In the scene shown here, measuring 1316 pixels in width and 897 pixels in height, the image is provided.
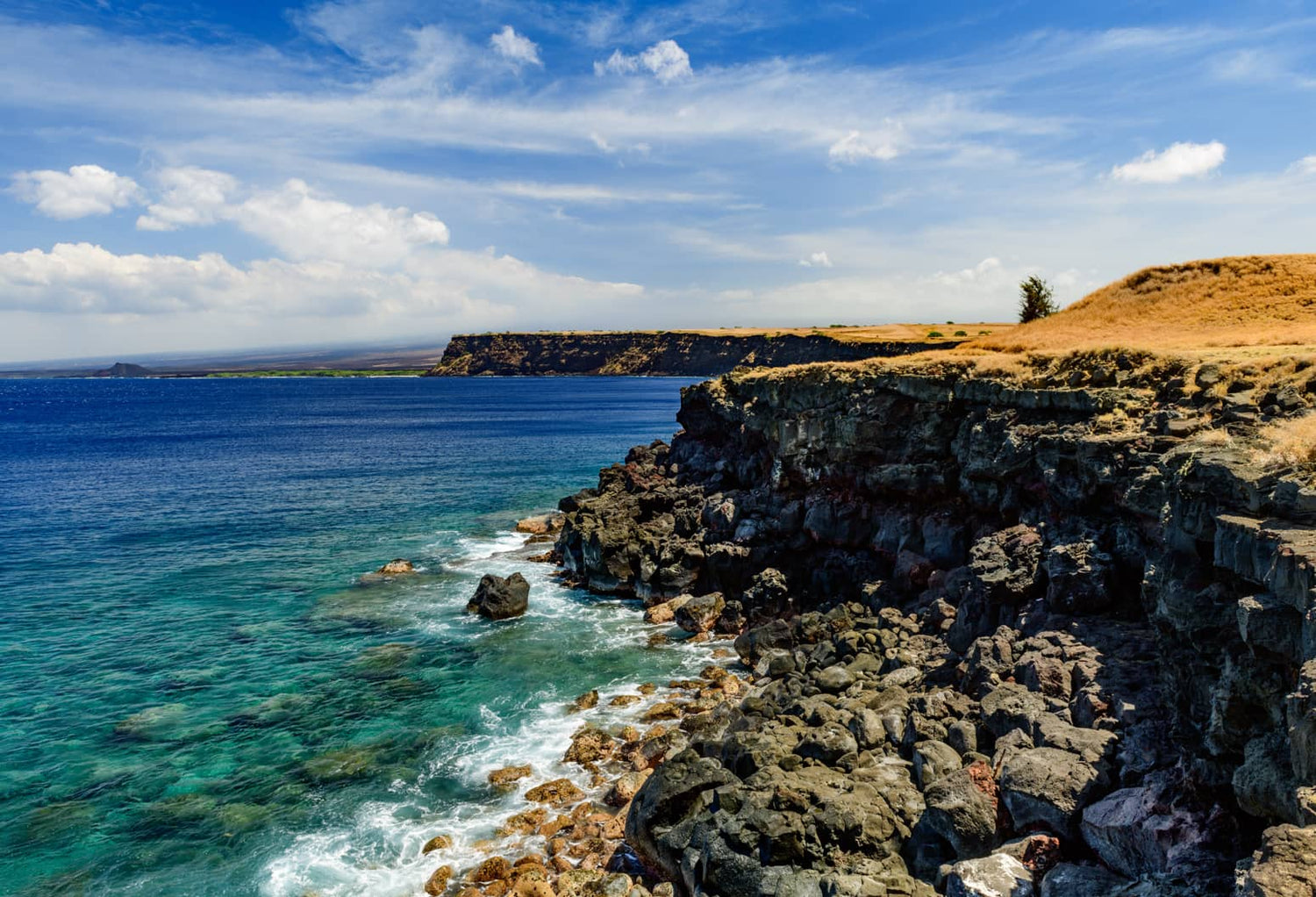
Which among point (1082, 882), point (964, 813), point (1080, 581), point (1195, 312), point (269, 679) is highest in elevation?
point (1195, 312)

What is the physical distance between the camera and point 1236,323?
34156 millimetres

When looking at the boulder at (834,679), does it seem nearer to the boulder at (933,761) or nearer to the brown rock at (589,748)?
the boulder at (933,761)

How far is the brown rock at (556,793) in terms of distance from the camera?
2281cm

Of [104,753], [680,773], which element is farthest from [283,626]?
[680,773]

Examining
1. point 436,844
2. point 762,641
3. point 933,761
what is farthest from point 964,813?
point 762,641

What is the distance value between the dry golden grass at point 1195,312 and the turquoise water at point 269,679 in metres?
24.5

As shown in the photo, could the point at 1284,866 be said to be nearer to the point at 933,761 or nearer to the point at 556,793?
the point at 933,761

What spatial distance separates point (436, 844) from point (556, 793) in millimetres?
3841

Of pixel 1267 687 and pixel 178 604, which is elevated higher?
pixel 1267 687

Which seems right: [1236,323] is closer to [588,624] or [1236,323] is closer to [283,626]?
[588,624]

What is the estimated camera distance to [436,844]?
20.7m

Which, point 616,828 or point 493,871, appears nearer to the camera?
point 493,871

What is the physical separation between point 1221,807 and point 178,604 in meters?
44.8

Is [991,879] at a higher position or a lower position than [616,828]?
higher
